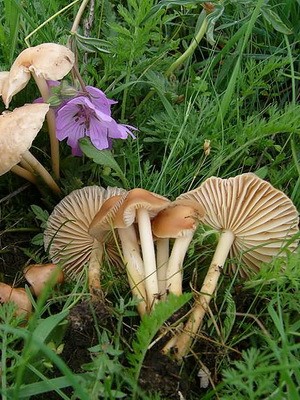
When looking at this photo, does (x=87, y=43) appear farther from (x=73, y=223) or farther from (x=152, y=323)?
(x=152, y=323)

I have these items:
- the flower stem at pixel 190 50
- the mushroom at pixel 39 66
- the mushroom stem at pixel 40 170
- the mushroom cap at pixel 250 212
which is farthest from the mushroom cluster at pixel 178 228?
the flower stem at pixel 190 50

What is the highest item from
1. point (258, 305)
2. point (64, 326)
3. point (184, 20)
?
point (184, 20)

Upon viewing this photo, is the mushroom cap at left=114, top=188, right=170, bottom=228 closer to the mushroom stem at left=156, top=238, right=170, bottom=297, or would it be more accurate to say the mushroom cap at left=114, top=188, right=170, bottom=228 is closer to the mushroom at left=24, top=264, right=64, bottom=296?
the mushroom stem at left=156, top=238, right=170, bottom=297

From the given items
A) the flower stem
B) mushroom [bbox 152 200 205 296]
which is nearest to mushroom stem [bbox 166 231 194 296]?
mushroom [bbox 152 200 205 296]

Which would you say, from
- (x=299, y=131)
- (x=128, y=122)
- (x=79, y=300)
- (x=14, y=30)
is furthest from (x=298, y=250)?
(x=14, y=30)

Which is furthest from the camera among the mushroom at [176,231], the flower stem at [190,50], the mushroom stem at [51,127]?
the flower stem at [190,50]

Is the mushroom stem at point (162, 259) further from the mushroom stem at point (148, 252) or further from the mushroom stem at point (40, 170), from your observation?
the mushroom stem at point (40, 170)

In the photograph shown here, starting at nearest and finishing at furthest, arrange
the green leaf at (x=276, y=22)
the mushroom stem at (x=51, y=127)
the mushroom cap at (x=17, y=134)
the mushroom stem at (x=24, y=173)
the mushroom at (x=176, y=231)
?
1. the mushroom cap at (x=17, y=134)
2. the mushroom at (x=176, y=231)
3. the mushroom stem at (x=51, y=127)
4. the mushroom stem at (x=24, y=173)
5. the green leaf at (x=276, y=22)

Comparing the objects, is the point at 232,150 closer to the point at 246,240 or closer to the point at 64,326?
the point at 246,240
